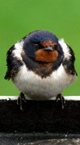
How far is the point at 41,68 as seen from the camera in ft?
13.0

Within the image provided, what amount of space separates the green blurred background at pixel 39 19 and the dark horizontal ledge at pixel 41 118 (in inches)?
83.2

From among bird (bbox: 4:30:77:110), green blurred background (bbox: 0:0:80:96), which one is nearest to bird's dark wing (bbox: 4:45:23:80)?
bird (bbox: 4:30:77:110)

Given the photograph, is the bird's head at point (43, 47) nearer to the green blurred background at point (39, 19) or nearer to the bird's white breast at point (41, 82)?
the bird's white breast at point (41, 82)

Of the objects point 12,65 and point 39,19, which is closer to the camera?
point 12,65

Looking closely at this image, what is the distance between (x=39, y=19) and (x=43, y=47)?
8.81 feet

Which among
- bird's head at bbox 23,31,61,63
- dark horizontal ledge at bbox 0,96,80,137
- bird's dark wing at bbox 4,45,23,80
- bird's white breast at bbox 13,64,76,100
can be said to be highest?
bird's head at bbox 23,31,61,63

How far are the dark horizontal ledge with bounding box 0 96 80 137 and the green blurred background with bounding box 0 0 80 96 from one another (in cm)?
211

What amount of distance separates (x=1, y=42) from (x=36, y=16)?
0.65m

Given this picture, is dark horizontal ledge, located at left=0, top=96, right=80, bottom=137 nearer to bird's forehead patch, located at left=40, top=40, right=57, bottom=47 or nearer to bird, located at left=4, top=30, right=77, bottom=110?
bird, located at left=4, top=30, right=77, bottom=110

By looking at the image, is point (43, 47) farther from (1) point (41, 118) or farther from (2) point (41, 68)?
(1) point (41, 118)

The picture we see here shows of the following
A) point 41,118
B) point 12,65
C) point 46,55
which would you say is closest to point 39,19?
point 12,65

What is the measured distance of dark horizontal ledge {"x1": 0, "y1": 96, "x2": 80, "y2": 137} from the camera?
371 cm

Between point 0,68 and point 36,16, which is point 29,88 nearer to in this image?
point 0,68

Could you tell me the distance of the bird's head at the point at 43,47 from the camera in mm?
3855
